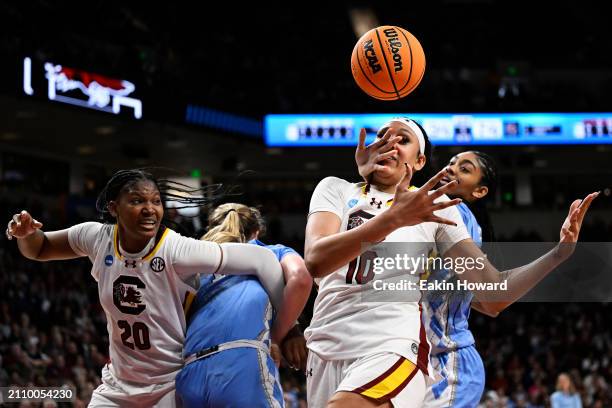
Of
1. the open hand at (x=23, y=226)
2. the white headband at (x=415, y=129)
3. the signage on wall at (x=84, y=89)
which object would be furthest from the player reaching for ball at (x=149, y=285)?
the signage on wall at (x=84, y=89)

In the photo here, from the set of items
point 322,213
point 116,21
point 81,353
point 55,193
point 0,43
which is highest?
point 116,21

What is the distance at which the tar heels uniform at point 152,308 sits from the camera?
393 cm

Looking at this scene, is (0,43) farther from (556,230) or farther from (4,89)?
(556,230)

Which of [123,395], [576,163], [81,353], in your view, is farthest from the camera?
[576,163]

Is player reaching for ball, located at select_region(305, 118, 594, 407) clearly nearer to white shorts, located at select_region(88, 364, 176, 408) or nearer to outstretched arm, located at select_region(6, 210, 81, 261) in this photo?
white shorts, located at select_region(88, 364, 176, 408)

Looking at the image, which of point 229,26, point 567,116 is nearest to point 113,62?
point 229,26

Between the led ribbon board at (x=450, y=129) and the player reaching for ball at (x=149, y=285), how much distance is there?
15050 mm

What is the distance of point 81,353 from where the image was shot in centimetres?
1304

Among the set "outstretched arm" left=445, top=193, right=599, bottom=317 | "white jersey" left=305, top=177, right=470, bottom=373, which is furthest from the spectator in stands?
"white jersey" left=305, top=177, right=470, bottom=373

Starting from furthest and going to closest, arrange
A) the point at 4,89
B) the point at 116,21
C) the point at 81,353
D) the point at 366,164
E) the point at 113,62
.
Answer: the point at 116,21, the point at 113,62, the point at 4,89, the point at 81,353, the point at 366,164

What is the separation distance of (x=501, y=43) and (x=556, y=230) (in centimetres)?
557

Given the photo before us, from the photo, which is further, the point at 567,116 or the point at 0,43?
the point at 567,116

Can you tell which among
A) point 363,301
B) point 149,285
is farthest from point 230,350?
point 363,301

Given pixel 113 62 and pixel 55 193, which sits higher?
pixel 113 62
